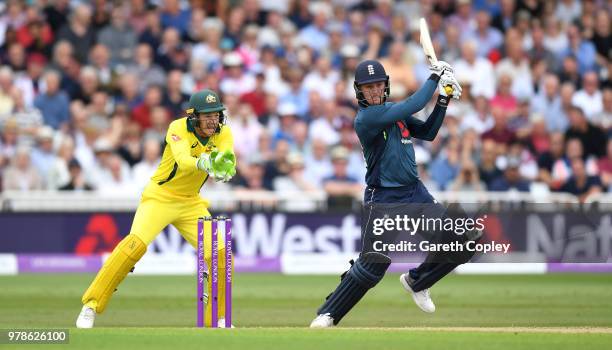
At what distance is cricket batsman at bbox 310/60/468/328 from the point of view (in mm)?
8992

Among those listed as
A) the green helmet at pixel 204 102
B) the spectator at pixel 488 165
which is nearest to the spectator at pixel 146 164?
the spectator at pixel 488 165

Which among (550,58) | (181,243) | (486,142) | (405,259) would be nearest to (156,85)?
(181,243)

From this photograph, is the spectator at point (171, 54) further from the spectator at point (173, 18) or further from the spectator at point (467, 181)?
the spectator at point (467, 181)

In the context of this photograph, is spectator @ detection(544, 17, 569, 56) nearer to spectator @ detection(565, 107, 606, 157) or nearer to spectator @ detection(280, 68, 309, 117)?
spectator @ detection(565, 107, 606, 157)

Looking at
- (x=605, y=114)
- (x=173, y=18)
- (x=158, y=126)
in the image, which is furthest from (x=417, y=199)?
(x=173, y=18)

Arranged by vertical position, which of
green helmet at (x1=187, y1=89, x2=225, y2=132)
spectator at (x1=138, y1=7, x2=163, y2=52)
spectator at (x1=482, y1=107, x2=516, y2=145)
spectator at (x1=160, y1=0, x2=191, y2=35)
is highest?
spectator at (x1=160, y1=0, x2=191, y2=35)

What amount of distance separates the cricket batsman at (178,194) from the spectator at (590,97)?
911cm

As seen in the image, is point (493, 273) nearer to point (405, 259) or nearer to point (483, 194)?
point (483, 194)

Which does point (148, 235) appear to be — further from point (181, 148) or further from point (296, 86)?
point (296, 86)

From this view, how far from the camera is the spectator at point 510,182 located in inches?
634

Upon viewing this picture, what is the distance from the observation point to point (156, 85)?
16.9 m

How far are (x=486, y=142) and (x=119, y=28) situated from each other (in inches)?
204

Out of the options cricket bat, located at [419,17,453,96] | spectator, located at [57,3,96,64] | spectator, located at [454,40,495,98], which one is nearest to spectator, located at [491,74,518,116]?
spectator, located at [454,40,495,98]

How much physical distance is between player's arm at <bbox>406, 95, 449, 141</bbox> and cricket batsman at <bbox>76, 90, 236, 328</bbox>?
4.34ft
